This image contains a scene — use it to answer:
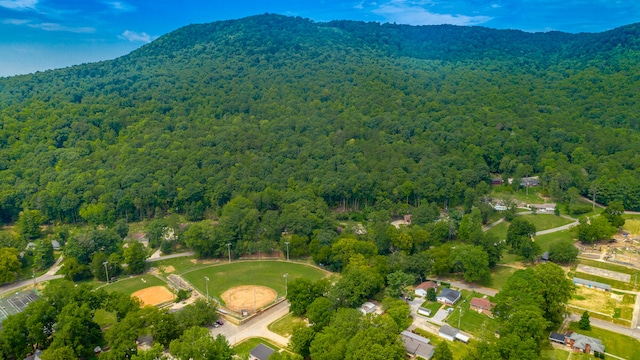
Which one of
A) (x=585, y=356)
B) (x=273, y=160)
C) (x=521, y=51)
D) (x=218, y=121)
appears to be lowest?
(x=585, y=356)

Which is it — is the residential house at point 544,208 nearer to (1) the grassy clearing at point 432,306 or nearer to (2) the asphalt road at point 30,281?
(1) the grassy clearing at point 432,306

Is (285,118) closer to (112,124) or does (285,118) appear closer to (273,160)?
(273,160)

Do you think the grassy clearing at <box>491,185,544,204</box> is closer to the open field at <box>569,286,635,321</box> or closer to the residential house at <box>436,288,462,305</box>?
the open field at <box>569,286,635,321</box>

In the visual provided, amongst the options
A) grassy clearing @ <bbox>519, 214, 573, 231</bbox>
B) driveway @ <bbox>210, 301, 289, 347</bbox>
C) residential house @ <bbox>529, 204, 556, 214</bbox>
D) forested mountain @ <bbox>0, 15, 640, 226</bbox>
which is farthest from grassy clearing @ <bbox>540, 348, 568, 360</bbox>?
residential house @ <bbox>529, 204, 556, 214</bbox>

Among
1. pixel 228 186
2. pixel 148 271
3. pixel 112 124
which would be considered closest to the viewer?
pixel 148 271

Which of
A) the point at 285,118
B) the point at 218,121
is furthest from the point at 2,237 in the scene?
the point at 285,118

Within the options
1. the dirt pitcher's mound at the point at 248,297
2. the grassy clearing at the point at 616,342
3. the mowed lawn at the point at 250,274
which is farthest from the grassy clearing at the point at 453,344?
the dirt pitcher's mound at the point at 248,297
